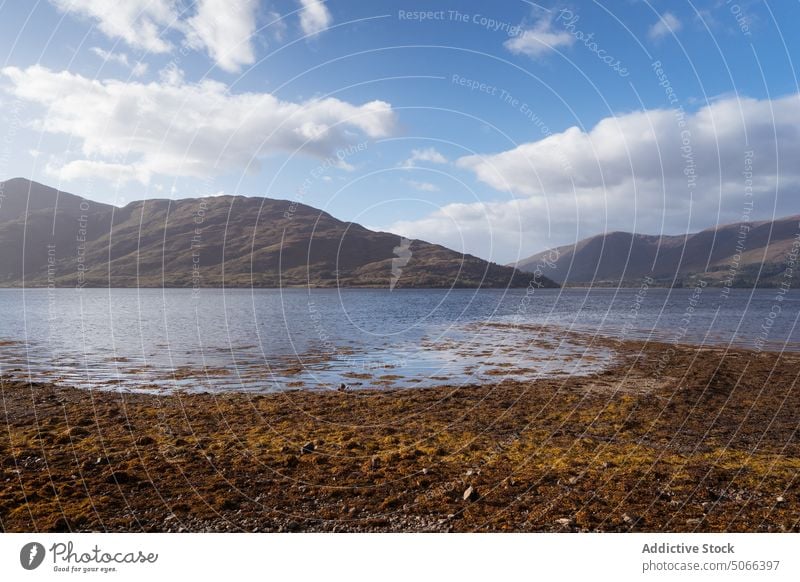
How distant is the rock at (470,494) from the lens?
12.1m

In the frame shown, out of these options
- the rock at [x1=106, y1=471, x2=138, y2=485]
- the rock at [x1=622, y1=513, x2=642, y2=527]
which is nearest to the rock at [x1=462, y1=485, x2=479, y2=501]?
the rock at [x1=622, y1=513, x2=642, y2=527]

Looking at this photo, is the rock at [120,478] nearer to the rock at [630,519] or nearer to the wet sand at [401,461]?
the wet sand at [401,461]

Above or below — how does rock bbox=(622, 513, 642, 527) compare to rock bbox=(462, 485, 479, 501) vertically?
above

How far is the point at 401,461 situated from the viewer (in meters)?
15.4

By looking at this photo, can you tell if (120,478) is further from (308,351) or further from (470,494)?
(308,351)

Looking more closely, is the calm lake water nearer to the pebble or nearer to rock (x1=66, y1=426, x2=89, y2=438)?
rock (x1=66, y1=426, x2=89, y2=438)

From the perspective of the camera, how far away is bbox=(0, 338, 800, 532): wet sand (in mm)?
11258

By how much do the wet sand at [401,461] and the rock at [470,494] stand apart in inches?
1.4

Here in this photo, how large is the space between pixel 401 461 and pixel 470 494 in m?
3.59

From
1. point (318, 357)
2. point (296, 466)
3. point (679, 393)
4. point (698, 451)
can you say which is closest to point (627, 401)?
point (679, 393)

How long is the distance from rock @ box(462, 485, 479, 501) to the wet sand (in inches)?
1.4

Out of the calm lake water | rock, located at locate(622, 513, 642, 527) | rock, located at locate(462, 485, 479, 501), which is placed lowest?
the calm lake water

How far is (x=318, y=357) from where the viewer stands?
4531cm
